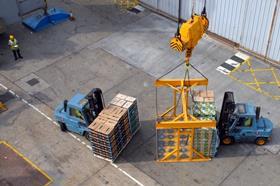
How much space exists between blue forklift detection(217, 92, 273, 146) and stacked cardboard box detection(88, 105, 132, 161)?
15.0 feet

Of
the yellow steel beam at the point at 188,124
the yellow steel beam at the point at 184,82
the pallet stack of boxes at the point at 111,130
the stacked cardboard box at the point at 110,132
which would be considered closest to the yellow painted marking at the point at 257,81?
the yellow steel beam at the point at 184,82

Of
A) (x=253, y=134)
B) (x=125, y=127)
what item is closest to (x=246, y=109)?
(x=253, y=134)

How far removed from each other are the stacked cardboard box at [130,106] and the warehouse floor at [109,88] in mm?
709

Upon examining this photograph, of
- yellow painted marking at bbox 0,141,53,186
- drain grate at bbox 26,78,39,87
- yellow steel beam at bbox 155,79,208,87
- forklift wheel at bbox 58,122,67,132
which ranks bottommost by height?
yellow painted marking at bbox 0,141,53,186

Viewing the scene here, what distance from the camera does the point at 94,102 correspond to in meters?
19.2

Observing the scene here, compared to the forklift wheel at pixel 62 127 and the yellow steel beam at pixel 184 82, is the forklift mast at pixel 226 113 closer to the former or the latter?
the yellow steel beam at pixel 184 82

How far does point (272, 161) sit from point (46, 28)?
58.8ft

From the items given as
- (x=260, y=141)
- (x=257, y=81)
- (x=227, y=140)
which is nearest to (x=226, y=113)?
(x=227, y=140)

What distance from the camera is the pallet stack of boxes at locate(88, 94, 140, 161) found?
59.3ft

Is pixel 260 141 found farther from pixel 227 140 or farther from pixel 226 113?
pixel 226 113

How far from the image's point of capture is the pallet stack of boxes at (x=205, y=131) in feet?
59.0

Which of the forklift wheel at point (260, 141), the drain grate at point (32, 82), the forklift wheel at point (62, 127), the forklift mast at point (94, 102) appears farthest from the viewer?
the drain grate at point (32, 82)

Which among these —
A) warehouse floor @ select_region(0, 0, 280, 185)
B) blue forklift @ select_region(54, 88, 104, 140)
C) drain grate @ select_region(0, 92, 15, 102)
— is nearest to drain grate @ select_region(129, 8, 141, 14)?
warehouse floor @ select_region(0, 0, 280, 185)

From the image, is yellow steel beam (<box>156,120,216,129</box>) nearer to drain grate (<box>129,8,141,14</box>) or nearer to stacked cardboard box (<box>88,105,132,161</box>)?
stacked cardboard box (<box>88,105,132,161</box>)
